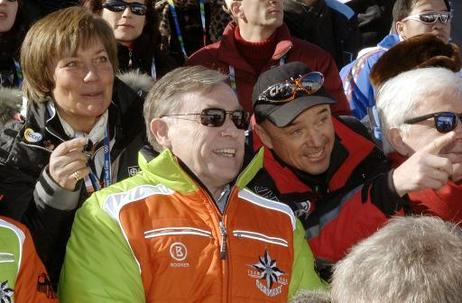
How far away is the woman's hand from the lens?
343 cm

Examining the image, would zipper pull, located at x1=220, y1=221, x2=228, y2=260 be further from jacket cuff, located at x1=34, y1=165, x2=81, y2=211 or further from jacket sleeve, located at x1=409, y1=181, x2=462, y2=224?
jacket sleeve, located at x1=409, y1=181, x2=462, y2=224

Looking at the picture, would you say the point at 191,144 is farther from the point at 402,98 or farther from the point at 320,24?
the point at 320,24

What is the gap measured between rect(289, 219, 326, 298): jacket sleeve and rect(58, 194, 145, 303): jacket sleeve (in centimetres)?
62

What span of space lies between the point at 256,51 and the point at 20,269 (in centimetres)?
273

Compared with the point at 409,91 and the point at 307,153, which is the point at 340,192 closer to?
the point at 307,153

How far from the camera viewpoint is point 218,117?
3742 mm

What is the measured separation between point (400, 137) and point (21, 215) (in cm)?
169

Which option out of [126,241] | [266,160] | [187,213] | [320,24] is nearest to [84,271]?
[126,241]

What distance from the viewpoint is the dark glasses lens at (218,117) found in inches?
147

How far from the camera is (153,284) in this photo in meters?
3.40

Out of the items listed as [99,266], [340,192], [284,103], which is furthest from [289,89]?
[99,266]

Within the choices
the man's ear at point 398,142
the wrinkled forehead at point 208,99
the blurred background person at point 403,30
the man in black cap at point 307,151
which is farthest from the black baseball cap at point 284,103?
the blurred background person at point 403,30

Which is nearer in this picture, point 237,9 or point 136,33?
point 136,33

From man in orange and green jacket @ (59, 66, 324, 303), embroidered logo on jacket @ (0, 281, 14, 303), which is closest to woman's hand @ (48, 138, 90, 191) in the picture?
man in orange and green jacket @ (59, 66, 324, 303)
